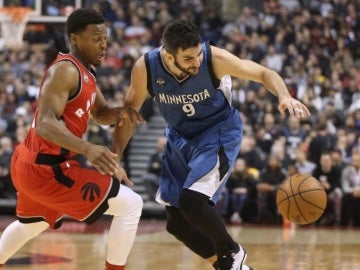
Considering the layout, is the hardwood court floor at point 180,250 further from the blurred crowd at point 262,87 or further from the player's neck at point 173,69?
the player's neck at point 173,69

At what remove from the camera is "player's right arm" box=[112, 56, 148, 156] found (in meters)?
6.27

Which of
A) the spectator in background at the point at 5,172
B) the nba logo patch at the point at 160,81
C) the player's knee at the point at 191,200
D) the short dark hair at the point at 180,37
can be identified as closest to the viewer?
the short dark hair at the point at 180,37

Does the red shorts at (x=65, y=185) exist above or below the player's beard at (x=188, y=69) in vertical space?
below

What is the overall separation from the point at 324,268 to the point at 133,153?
8689 millimetres

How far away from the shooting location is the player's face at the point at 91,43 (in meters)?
5.87

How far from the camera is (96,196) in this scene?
5648 mm

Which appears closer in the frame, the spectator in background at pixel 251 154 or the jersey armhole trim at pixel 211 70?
the jersey armhole trim at pixel 211 70

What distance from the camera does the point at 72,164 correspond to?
18.9 feet

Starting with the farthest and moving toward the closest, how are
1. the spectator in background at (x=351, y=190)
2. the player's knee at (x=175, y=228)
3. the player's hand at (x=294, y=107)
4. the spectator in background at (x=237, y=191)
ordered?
the spectator in background at (x=237, y=191)
the spectator in background at (x=351, y=190)
the player's knee at (x=175, y=228)
the player's hand at (x=294, y=107)

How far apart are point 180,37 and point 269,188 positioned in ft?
25.5

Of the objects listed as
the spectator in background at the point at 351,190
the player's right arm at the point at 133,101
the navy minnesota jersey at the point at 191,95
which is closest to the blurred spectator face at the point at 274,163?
the spectator in background at the point at 351,190

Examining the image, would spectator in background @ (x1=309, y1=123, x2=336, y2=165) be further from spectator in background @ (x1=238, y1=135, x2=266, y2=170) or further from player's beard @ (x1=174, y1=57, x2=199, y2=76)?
player's beard @ (x1=174, y1=57, x2=199, y2=76)

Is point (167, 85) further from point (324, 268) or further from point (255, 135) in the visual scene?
point (255, 135)

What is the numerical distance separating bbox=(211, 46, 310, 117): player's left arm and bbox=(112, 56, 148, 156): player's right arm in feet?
1.85
